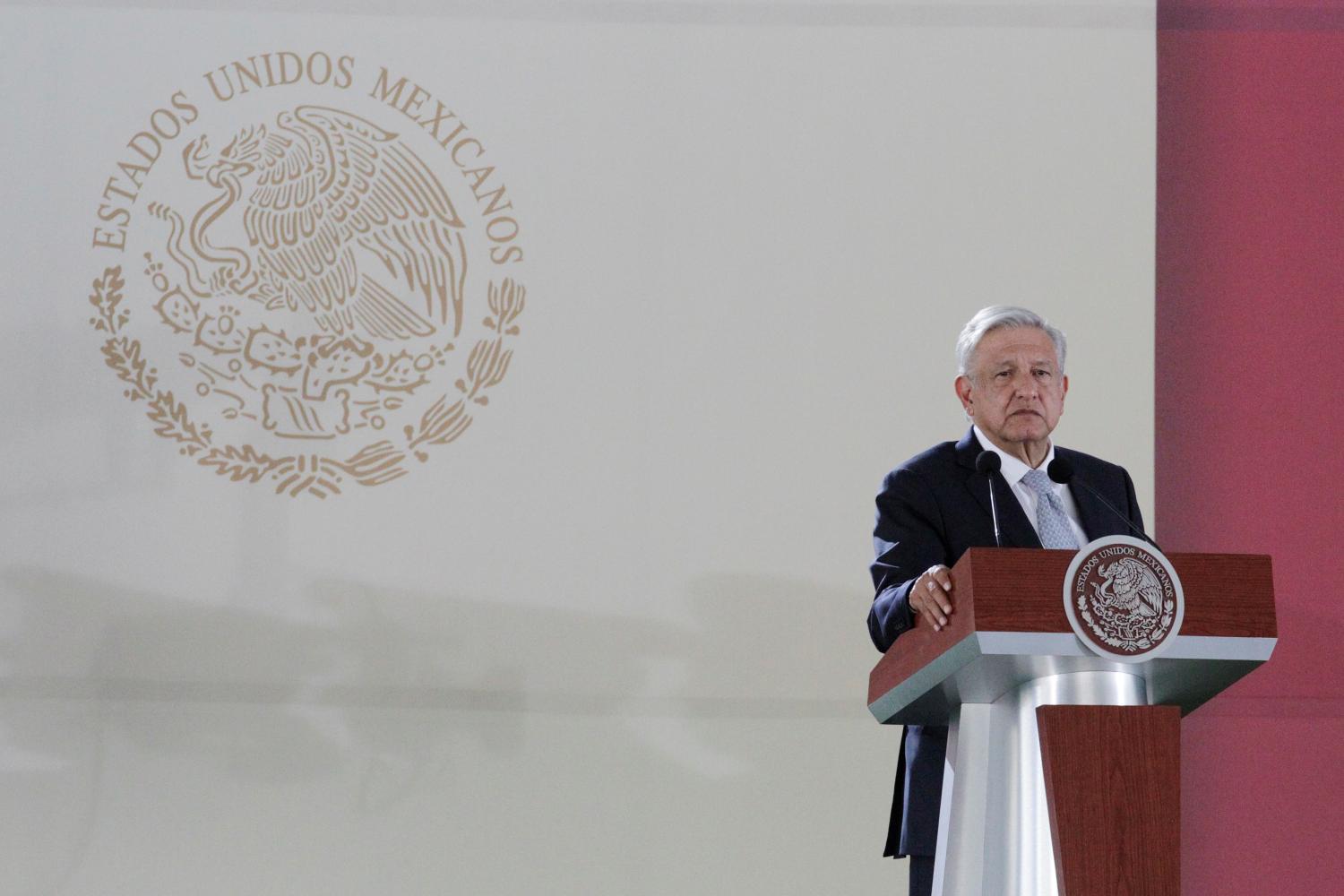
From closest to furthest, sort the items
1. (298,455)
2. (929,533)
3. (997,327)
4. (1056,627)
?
(1056,627) < (929,533) < (997,327) < (298,455)

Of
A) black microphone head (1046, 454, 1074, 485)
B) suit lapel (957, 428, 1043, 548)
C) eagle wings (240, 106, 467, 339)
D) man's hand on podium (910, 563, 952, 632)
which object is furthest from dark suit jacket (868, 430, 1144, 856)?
eagle wings (240, 106, 467, 339)

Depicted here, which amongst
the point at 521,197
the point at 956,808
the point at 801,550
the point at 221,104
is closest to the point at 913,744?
the point at 956,808

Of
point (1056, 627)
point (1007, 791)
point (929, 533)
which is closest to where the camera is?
point (1056, 627)

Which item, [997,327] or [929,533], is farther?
[997,327]

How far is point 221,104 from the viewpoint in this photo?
356 cm

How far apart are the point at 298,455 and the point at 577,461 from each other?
2.16 feet

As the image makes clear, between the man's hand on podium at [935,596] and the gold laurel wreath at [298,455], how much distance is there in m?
2.03

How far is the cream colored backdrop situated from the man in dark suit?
4.52 feet

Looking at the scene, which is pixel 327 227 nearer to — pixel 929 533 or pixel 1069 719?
pixel 929 533

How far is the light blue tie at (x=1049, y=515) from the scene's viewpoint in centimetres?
200

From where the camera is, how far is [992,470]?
76.9 inches

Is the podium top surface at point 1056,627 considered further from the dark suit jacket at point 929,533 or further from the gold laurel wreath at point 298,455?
Result: the gold laurel wreath at point 298,455

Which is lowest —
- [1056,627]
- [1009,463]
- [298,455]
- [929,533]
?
[1056,627]

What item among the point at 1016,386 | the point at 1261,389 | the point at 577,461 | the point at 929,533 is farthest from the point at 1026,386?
the point at 1261,389
